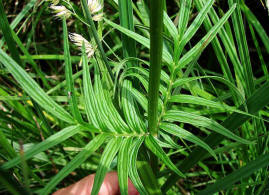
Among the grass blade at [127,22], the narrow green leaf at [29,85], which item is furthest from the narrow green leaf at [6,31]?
the grass blade at [127,22]

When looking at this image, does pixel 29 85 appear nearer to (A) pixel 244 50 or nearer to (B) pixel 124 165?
(B) pixel 124 165

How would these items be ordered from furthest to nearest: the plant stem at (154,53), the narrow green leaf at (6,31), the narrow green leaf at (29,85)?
the narrow green leaf at (6,31), the narrow green leaf at (29,85), the plant stem at (154,53)

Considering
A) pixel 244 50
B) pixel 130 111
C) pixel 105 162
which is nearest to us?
pixel 105 162

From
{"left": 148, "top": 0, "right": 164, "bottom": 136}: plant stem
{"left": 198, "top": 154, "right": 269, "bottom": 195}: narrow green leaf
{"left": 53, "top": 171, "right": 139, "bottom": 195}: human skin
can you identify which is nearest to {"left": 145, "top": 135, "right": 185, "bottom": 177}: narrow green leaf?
{"left": 148, "top": 0, "right": 164, "bottom": 136}: plant stem

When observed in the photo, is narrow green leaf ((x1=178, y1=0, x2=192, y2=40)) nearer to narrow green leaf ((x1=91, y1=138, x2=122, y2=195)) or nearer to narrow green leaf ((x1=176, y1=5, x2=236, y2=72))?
narrow green leaf ((x1=176, y1=5, x2=236, y2=72))

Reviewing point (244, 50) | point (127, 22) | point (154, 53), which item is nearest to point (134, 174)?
point (154, 53)

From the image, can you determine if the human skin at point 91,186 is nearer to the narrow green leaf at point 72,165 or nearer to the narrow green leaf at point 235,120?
the narrow green leaf at point 235,120

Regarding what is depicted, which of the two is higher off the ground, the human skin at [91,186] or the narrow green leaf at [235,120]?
the narrow green leaf at [235,120]
